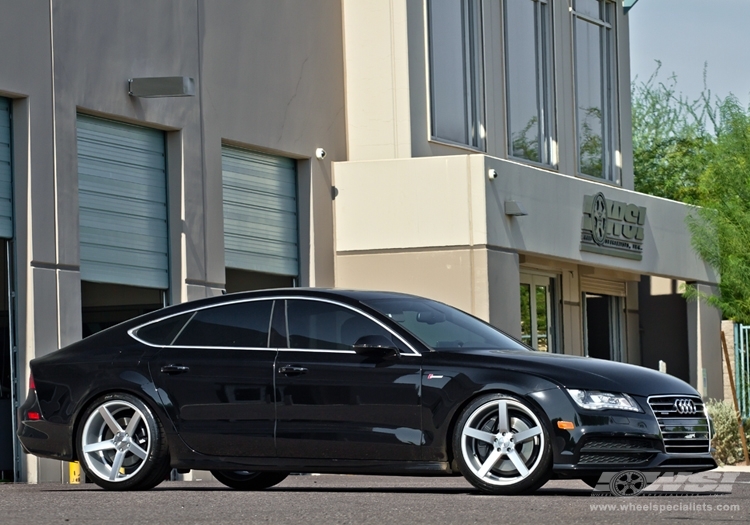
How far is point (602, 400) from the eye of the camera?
1001cm

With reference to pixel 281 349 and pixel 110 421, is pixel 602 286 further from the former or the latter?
pixel 110 421

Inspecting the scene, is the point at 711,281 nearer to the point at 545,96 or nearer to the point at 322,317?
the point at 545,96

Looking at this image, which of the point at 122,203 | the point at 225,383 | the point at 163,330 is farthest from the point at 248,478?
the point at 122,203

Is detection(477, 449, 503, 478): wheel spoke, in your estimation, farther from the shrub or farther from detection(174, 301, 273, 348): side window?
the shrub

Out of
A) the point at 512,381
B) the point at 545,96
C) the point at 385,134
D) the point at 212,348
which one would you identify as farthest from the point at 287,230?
the point at 512,381

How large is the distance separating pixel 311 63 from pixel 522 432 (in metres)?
11.1

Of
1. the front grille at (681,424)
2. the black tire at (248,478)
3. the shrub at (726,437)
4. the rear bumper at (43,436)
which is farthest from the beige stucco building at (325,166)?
the front grille at (681,424)

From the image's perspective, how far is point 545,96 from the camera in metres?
24.9

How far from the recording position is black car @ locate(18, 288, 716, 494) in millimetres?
10008

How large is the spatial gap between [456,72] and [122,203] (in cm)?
714

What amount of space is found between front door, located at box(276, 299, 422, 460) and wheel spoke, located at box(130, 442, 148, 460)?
104 cm

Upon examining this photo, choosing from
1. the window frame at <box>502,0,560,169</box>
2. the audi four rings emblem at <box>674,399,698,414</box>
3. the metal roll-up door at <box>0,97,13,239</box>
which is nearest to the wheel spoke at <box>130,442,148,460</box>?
the audi four rings emblem at <box>674,399,698,414</box>

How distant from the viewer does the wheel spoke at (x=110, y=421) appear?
11008 mm

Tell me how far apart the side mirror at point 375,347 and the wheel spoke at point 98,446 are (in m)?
1.96
